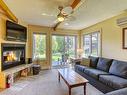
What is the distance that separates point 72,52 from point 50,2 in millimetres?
4309

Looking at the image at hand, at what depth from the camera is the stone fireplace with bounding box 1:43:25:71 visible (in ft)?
13.1

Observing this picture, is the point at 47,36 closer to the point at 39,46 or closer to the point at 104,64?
the point at 39,46

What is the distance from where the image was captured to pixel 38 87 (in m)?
3.71

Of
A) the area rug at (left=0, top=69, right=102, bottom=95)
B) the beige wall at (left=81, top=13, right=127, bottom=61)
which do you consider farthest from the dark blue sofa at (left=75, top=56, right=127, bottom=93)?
the beige wall at (left=81, top=13, right=127, bottom=61)

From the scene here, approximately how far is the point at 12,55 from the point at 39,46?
1.88 metres

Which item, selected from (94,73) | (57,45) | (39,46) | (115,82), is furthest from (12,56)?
(115,82)

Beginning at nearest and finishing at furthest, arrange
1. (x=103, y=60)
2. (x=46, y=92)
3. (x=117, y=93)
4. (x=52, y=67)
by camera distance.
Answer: (x=117, y=93) → (x=46, y=92) → (x=103, y=60) → (x=52, y=67)

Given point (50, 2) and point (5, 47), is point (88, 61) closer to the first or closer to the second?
point (50, 2)

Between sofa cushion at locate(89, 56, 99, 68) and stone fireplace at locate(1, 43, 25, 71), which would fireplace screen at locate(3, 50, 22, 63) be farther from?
sofa cushion at locate(89, 56, 99, 68)

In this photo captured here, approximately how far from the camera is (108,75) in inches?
138

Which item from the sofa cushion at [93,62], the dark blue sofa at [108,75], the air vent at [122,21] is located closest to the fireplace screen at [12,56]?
the dark blue sofa at [108,75]

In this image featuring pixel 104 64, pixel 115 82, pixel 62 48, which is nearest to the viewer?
pixel 115 82

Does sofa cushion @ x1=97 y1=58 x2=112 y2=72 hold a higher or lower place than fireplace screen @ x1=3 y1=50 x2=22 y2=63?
lower

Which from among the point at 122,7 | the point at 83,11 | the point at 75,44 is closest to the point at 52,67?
the point at 75,44
